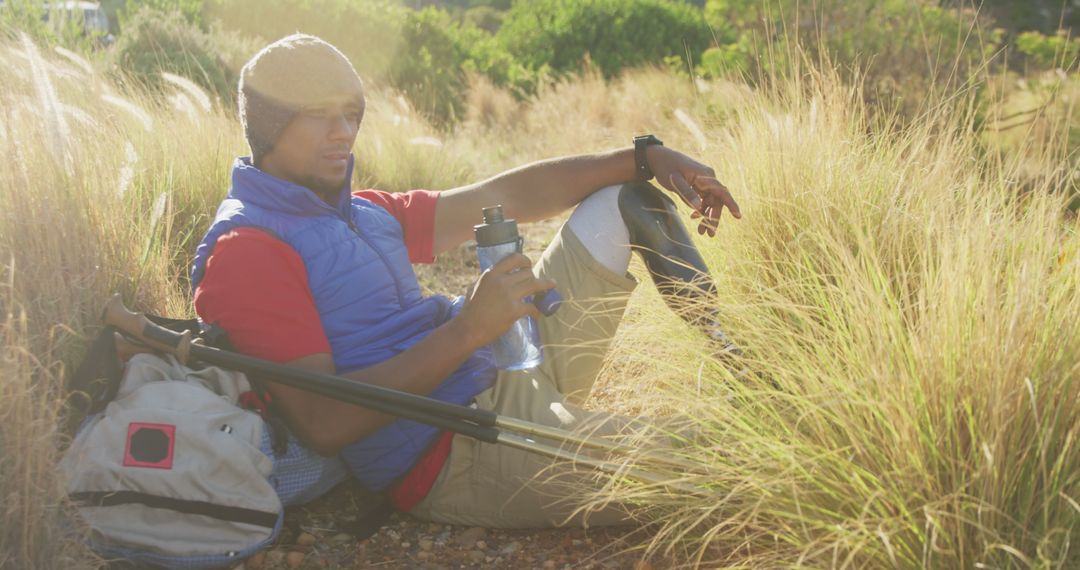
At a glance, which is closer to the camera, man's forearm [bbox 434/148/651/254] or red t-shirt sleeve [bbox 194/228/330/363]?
red t-shirt sleeve [bbox 194/228/330/363]

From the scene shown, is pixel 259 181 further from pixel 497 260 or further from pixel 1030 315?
pixel 1030 315

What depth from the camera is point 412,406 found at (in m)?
2.60

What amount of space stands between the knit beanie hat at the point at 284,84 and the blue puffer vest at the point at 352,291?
0.40 feet

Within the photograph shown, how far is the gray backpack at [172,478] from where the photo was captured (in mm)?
2506

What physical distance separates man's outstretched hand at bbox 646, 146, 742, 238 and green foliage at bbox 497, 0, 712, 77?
1237 cm

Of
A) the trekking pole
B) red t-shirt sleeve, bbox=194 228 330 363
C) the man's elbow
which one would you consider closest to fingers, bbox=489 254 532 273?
the trekking pole

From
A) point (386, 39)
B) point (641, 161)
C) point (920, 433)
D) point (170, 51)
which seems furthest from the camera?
point (386, 39)

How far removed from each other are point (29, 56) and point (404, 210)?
1.51 m

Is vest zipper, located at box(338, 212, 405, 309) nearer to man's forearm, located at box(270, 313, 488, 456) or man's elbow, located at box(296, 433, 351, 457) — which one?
man's forearm, located at box(270, 313, 488, 456)

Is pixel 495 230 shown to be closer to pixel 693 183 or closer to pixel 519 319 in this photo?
pixel 519 319

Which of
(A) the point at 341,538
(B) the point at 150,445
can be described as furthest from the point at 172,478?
(A) the point at 341,538

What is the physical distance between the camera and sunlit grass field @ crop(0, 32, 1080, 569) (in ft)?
6.84

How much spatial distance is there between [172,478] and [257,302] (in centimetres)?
46

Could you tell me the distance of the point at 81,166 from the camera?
11.9 ft
